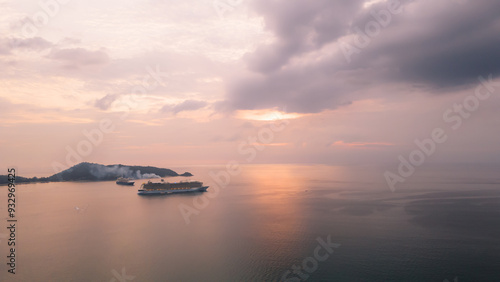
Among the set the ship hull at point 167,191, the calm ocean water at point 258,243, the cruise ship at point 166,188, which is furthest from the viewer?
the cruise ship at point 166,188

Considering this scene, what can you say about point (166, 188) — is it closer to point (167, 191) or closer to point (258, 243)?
point (167, 191)

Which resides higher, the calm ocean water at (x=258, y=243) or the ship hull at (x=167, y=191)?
the ship hull at (x=167, y=191)

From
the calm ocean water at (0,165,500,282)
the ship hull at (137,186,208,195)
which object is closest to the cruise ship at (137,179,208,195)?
the ship hull at (137,186,208,195)

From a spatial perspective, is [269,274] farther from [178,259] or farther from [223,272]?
[178,259]

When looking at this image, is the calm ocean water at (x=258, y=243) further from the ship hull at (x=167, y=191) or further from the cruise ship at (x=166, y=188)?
the cruise ship at (x=166, y=188)

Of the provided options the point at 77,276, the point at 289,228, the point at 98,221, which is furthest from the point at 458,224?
the point at 98,221

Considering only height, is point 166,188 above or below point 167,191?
above

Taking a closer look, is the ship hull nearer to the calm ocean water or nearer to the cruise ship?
the cruise ship

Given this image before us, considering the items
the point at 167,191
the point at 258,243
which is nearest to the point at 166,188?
the point at 167,191

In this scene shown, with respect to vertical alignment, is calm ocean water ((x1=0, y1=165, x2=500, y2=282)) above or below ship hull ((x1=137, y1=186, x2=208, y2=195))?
below

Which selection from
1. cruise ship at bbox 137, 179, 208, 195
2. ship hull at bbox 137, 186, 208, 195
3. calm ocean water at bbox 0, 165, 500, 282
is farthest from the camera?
cruise ship at bbox 137, 179, 208, 195

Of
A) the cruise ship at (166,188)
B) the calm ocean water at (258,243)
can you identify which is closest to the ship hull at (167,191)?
the cruise ship at (166,188)
